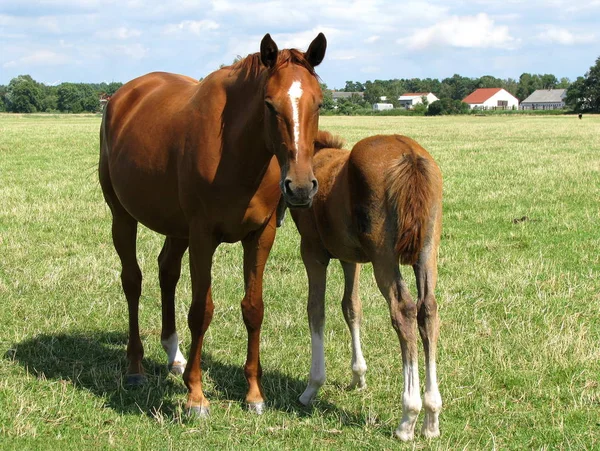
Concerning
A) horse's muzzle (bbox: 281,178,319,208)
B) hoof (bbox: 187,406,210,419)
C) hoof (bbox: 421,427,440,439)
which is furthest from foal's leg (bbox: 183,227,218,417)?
hoof (bbox: 421,427,440,439)

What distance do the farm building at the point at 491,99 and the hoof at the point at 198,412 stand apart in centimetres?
14786

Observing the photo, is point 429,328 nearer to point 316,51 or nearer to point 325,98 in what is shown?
point 316,51

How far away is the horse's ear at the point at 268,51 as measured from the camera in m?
3.97

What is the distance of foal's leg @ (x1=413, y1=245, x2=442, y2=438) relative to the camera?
405cm

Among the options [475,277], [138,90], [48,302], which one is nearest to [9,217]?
[48,302]

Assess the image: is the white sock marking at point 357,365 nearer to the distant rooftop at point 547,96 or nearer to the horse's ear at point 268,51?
the horse's ear at point 268,51

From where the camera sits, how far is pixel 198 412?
455cm

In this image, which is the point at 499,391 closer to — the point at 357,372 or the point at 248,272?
the point at 357,372

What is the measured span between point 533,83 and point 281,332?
7118 inches

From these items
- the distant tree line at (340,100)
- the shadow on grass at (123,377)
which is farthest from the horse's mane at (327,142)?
the distant tree line at (340,100)

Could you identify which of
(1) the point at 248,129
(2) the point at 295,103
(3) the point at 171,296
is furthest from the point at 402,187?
(3) the point at 171,296

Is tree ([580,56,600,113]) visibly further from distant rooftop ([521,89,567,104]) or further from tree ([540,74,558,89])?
tree ([540,74,558,89])

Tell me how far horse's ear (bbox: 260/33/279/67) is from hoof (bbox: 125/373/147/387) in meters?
2.76

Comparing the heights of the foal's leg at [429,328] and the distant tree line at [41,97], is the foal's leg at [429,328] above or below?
below
